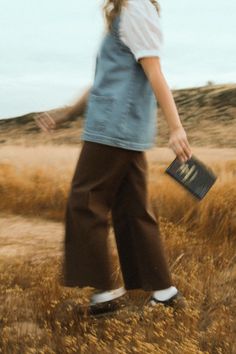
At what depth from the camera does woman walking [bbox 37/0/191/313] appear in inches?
129

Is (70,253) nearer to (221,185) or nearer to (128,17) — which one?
(128,17)

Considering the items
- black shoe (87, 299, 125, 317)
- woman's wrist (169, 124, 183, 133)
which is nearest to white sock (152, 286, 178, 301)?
black shoe (87, 299, 125, 317)

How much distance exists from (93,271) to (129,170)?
44cm

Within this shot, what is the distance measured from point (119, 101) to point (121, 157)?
8.7 inches

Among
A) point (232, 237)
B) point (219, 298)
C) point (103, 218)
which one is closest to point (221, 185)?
point (232, 237)

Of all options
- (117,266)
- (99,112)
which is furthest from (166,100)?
(117,266)

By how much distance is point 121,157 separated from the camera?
340 centimetres

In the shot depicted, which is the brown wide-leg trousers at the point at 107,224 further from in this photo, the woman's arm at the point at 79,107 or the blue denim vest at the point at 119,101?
the woman's arm at the point at 79,107

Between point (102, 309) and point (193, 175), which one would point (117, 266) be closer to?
point (102, 309)

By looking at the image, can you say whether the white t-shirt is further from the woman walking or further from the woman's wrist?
the woman's wrist

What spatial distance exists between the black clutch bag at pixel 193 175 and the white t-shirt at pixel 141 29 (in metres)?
0.42

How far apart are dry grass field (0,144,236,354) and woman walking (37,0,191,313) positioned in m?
0.16

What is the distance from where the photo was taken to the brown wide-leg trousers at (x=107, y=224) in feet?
11.3

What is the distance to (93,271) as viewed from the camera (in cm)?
359
